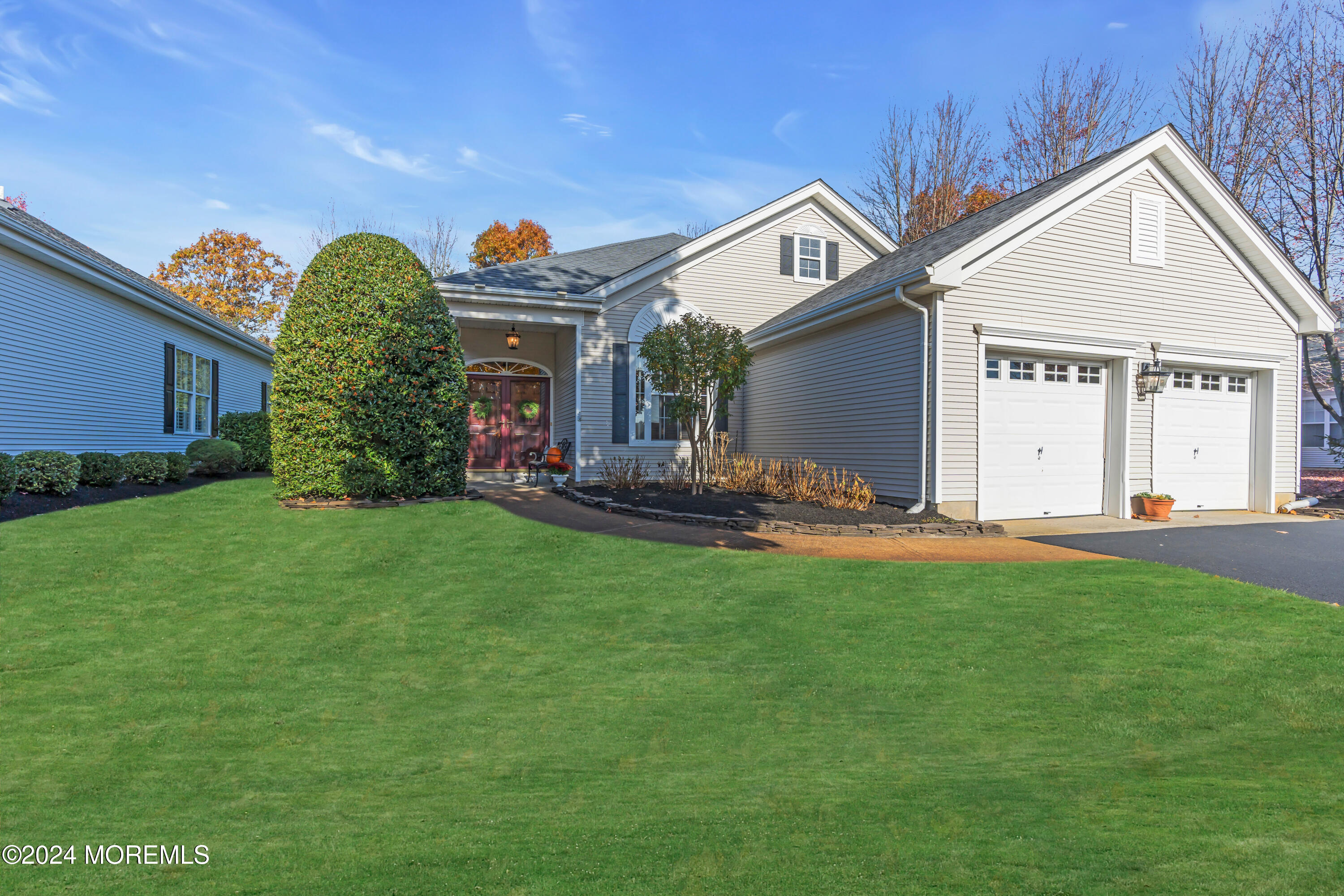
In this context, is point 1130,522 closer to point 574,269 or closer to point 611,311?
point 611,311

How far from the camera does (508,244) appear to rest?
37.1m

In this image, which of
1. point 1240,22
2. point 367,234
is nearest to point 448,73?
point 367,234

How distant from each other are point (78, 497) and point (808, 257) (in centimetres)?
1457

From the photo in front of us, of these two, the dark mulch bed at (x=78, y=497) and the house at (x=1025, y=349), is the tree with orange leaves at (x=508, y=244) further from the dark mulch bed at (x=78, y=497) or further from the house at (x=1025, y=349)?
the dark mulch bed at (x=78, y=497)

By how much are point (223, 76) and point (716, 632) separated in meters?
17.7

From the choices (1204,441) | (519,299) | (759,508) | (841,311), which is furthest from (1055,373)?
(519,299)

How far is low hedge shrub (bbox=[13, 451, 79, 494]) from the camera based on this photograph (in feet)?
30.9

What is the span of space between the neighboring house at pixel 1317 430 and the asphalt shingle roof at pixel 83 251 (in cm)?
3956

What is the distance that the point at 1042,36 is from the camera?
837 inches

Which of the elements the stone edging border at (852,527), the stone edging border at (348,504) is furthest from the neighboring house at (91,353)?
the stone edging border at (852,527)

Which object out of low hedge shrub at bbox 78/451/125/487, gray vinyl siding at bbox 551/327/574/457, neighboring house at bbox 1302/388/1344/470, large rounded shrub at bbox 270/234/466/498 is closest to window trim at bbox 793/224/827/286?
gray vinyl siding at bbox 551/327/574/457

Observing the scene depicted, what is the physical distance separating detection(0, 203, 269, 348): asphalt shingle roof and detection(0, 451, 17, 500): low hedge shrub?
12.3 feet

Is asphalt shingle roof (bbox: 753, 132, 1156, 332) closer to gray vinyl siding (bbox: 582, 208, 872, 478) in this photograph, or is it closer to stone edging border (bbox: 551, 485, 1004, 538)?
gray vinyl siding (bbox: 582, 208, 872, 478)

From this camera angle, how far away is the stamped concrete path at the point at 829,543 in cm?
769
